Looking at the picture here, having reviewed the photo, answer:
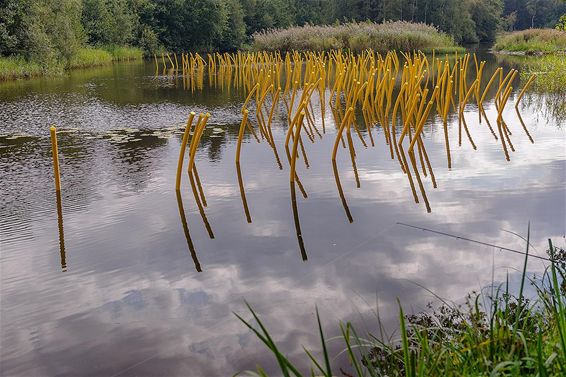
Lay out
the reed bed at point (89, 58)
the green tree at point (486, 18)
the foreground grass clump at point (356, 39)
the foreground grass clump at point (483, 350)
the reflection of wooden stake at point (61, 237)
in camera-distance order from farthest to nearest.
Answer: the green tree at point (486, 18), the foreground grass clump at point (356, 39), the reed bed at point (89, 58), the reflection of wooden stake at point (61, 237), the foreground grass clump at point (483, 350)

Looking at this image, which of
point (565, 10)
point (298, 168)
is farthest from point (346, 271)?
point (565, 10)

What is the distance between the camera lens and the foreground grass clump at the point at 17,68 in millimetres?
18000

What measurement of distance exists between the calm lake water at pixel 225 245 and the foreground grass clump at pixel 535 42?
827 inches

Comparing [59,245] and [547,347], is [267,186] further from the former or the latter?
[547,347]

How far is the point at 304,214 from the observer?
5039 mm

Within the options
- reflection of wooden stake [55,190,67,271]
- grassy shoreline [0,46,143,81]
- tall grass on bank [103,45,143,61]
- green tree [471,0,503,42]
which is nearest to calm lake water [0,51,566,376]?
reflection of wooden stake [55,190,67,271]

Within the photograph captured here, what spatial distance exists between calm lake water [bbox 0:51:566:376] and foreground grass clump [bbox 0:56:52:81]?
1163cm

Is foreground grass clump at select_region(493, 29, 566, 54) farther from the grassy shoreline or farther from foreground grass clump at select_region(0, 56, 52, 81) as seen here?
foreground grass clump at select_region(0, 56, 52, 81)

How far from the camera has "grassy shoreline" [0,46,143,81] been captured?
725 inches

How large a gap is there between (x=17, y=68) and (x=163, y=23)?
76.0 ft

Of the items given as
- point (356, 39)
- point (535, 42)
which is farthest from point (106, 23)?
point (535, 42)

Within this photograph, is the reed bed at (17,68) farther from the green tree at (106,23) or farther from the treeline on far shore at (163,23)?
the green tree at (106,23)

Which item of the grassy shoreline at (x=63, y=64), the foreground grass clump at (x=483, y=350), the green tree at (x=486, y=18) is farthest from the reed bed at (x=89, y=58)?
the green tree at (x=486, y=18)

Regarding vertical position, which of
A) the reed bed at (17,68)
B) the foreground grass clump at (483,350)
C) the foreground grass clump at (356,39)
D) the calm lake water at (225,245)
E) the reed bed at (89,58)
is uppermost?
the foreground grass clump at (356,39)
